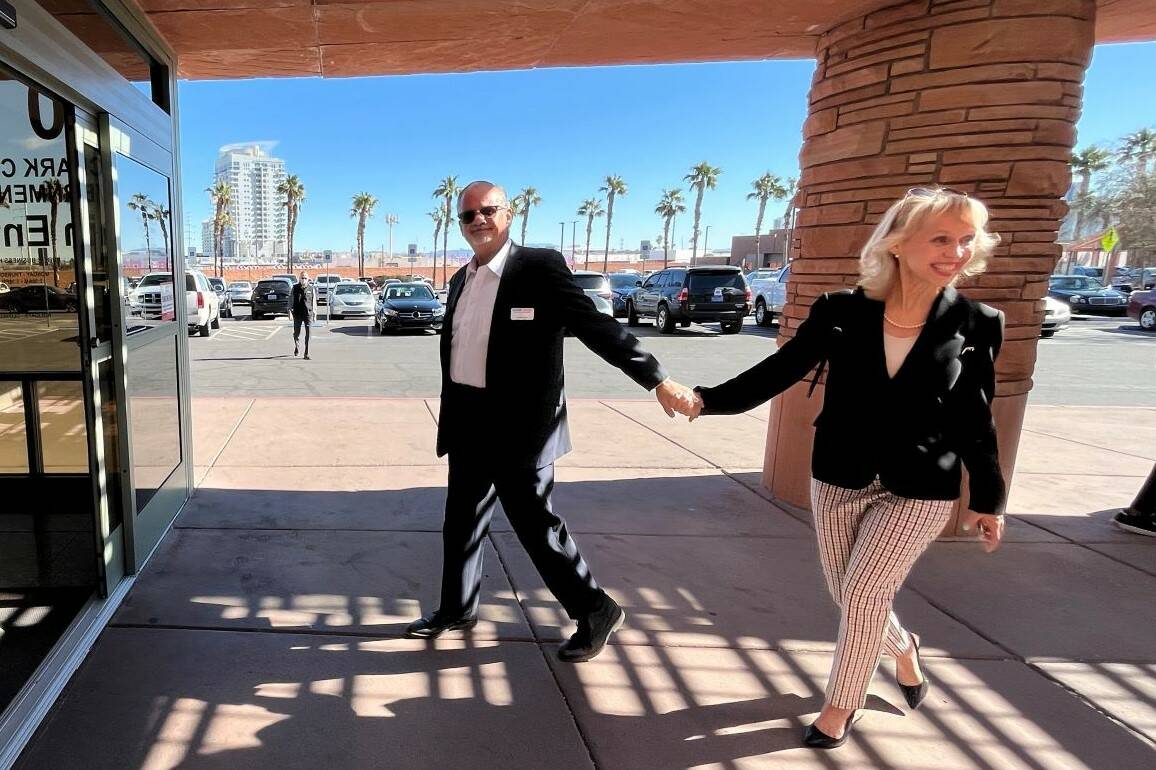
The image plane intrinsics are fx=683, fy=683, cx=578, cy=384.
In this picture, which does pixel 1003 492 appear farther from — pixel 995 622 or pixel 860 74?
pixel 860 74

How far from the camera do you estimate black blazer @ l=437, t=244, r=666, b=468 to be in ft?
8.33

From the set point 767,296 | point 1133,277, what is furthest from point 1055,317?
point 1133,277

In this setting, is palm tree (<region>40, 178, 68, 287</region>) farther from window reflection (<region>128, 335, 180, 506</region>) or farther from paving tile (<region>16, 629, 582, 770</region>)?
paving tile (<region>16, 629, 582, 770</region>)

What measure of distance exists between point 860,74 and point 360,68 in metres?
3.25

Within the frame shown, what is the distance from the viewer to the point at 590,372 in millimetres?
11367

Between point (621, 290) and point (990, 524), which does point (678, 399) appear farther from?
point (621, 290)

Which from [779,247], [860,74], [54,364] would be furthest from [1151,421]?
[779,247]

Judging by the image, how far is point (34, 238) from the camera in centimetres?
457

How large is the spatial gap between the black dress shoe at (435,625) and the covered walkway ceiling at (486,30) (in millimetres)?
3020

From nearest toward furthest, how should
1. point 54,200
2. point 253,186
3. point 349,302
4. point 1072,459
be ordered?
point 54,200 → point 1072,459 → point 349,302 → point 253,186

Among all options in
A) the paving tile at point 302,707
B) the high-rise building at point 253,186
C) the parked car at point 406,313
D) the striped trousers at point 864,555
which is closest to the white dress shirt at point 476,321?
the paving tile at point 302,707

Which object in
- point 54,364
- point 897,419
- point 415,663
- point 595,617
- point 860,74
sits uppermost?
point 860,74

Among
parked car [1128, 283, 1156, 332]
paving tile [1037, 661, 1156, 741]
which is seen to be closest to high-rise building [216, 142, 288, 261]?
parked car [1128, 283, 1156, 332]

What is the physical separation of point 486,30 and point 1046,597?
4305 mm
